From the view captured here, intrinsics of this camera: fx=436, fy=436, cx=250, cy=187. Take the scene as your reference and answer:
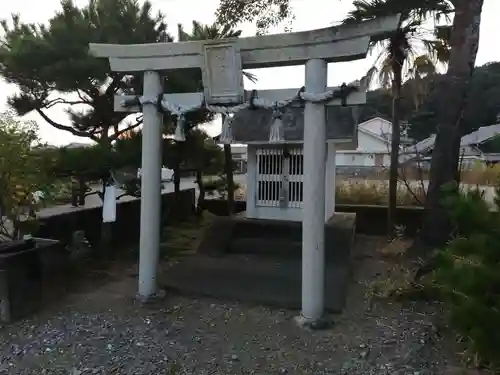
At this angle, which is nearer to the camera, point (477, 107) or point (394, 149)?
point (394, 149)

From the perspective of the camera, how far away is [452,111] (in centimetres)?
557

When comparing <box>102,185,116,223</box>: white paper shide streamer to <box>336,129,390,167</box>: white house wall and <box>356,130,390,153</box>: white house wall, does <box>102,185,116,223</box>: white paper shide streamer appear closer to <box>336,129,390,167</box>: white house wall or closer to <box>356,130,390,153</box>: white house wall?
<box>336,129,390,167</box>: white house wall

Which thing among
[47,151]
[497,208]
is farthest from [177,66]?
[497,208]

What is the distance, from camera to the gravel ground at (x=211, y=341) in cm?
324

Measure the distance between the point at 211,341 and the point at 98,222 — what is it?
12.6ft

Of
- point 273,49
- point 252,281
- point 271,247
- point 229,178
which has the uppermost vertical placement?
point 273,49

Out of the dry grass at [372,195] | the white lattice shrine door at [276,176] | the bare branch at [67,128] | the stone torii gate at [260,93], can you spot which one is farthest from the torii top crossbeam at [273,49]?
the dry grass at [372,195]

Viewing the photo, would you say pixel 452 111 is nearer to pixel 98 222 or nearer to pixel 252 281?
pixel 252 281

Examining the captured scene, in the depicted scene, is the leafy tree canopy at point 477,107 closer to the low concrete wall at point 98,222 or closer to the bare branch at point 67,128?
the low concrete wall at point 98,222

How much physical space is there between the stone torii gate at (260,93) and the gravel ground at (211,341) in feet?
1.13

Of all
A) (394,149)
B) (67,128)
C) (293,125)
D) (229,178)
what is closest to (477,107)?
(394,149)

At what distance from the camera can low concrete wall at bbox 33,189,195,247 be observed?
591 centimetres

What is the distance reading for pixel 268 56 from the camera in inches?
160

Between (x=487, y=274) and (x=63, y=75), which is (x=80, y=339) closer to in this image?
(x=487, y=274)
